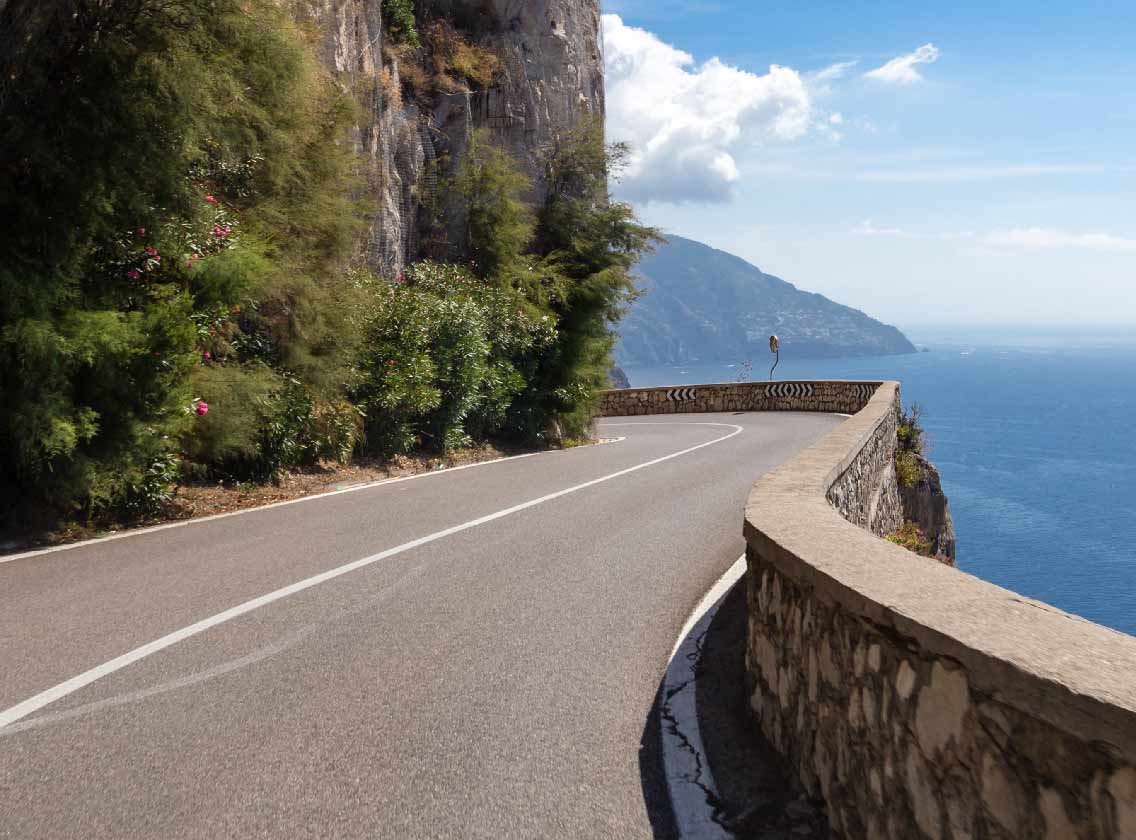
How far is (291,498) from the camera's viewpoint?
39.0 feet

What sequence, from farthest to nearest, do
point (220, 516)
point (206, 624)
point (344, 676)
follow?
point (220, 516) < point (206, 624) < point (344, 676)

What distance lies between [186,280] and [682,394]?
32.2 m

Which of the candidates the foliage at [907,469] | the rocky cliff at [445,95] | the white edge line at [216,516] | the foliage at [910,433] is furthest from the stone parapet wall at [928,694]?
the foliage at [910,433]

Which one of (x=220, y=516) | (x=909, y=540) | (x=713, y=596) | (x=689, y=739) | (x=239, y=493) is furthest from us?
(x=909, y=540)

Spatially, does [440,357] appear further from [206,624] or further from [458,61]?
[206,624]

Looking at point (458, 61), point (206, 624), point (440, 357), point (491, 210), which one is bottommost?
point (206, 624)

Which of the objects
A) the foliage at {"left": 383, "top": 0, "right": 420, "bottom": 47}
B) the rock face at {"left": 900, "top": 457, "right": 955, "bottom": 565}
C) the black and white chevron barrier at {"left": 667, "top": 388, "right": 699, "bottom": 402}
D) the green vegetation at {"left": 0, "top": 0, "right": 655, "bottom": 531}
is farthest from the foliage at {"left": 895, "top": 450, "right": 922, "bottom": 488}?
the black and white chevron barrier at {"left": 667, "top": 388, "right": 699, "bottom": 402}

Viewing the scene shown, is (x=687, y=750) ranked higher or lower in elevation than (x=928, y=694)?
lower

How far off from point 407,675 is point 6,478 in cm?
594

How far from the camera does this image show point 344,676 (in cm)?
499

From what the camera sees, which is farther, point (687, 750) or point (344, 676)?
point (344, 676)

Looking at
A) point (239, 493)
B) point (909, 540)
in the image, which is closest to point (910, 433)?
point (909, 540)

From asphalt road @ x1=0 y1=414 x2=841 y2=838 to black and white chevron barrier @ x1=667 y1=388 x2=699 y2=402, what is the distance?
31091 millimetres

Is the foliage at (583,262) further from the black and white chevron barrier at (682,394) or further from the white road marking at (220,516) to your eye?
the black and white chevron barrier at (682,394)
